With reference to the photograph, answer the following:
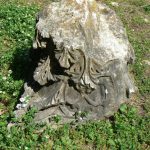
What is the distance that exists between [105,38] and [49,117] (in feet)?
4.47

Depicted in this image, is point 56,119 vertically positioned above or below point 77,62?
below

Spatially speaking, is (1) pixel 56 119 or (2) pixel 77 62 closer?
(2) pixel 77 62

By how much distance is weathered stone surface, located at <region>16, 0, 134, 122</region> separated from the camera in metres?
5.80

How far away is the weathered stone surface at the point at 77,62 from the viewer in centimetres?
580

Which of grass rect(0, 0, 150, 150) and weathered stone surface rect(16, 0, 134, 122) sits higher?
weathered stone surface rect(16, 0, 134, 122)

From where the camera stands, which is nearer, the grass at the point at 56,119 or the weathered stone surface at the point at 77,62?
the weathered stone surface at the point at 77,62

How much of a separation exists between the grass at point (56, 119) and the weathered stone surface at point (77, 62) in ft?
0.69

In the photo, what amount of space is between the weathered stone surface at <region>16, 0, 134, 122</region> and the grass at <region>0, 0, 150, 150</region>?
0.21m

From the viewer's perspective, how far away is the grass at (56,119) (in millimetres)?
5988

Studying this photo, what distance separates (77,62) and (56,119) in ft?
3.08

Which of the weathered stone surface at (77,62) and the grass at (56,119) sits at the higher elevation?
the weathered stone surface at (77,62)

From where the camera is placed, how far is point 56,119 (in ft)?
20.4

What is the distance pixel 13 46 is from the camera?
26.3 ft

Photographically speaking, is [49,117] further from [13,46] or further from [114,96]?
[13,46]
